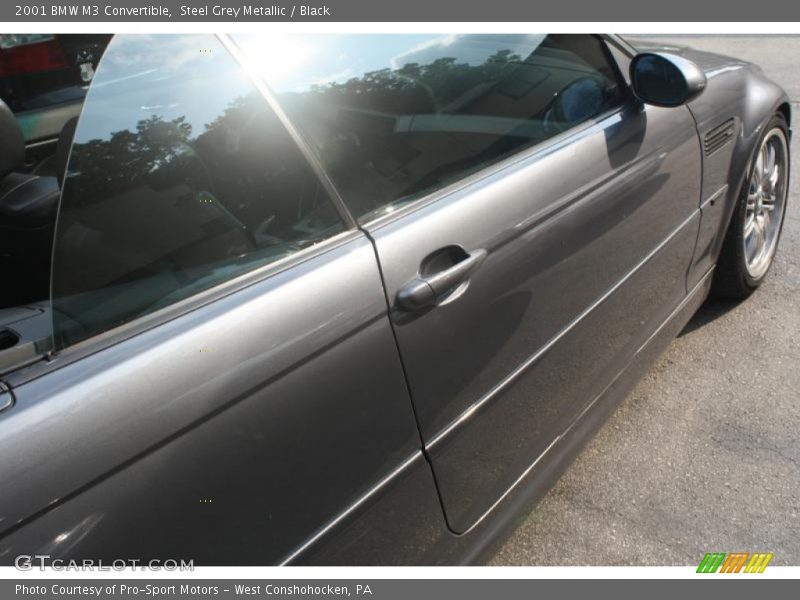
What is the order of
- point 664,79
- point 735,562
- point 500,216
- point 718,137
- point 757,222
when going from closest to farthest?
1. point 500,216
2. point 735,562
3. point 664,79
4. point 718,137
5. point 757,222

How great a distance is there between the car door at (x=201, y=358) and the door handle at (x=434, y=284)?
0.06 metres

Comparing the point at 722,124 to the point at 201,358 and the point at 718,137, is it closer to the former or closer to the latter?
the point at 718,137

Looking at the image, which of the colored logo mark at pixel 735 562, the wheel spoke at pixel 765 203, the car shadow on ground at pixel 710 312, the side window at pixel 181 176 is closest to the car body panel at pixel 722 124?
the wheel spoke at pixel 765 203

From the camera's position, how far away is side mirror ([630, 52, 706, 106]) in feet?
7.09

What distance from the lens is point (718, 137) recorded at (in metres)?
2.62

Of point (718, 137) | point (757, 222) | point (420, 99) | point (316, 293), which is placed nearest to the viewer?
point (316, 293)

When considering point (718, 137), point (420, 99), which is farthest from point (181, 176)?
point (718, 137)

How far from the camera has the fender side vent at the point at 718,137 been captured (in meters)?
2.55

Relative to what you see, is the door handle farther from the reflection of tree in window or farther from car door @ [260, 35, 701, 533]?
the reflection of tree in window

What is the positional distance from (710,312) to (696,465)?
3.65ft

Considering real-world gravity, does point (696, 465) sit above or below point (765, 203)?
below

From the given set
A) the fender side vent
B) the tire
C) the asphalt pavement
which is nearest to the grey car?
the asphalt pavement

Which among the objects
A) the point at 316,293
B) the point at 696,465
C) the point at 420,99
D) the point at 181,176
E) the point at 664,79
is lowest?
the point at 696,465

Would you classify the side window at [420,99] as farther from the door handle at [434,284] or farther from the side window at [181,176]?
the door handle at [434,284]
